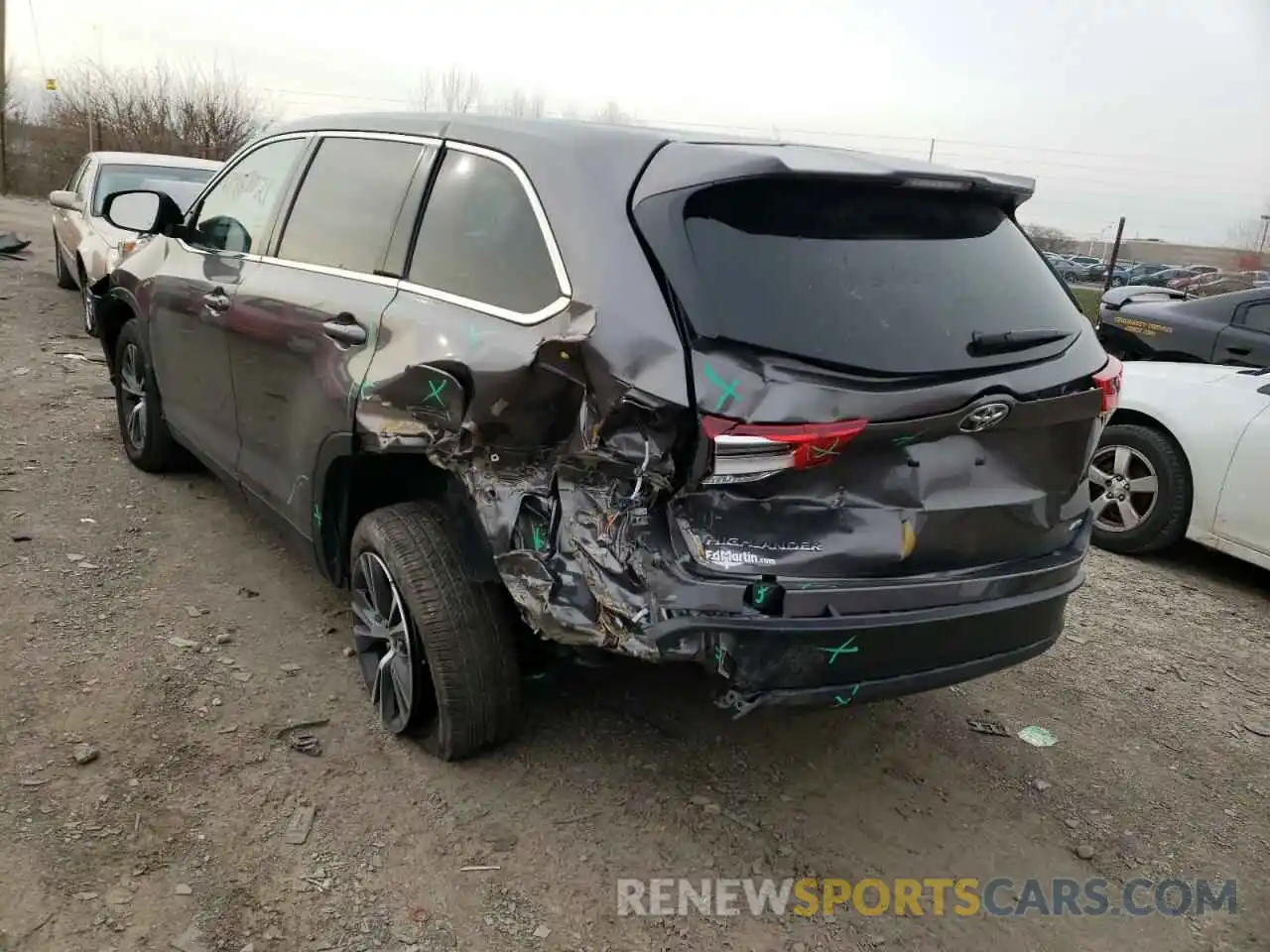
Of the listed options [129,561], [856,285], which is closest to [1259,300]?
[856,285]

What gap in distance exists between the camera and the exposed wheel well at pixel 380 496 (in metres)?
2.68

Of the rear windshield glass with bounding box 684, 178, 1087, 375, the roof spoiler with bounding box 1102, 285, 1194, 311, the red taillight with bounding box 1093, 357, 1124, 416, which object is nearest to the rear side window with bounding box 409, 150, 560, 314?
the rear windshield glass with bounding box 684, 178, 1087, 375

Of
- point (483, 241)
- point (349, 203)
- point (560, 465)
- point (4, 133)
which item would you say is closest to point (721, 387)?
point (560, 465)

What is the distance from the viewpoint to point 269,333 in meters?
3.35

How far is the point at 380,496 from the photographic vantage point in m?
3.08

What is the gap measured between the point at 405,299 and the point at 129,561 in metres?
2.09

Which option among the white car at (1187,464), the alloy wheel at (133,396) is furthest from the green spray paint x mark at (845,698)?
the alloy wheel at (133,396)

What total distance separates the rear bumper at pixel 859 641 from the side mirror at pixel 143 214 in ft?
11.4

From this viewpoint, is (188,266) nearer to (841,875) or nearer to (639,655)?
(639,655)

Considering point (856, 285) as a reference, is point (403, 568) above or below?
below

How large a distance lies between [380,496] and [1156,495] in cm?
395

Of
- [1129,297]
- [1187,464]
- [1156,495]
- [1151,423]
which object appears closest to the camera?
[1187,464]

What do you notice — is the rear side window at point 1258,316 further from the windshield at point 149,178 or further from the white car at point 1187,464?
the windshield at point 149,178

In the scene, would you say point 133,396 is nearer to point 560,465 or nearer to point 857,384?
point 560,465
